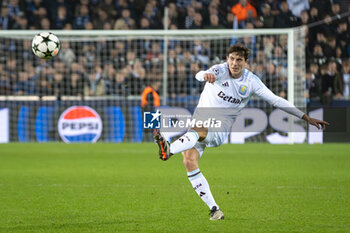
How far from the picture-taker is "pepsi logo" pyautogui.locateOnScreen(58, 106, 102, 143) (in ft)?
55.3

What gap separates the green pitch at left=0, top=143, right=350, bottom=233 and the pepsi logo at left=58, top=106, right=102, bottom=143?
2.26 meters

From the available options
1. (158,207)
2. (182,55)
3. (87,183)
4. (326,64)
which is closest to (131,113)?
(182,55)

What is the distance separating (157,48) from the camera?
61.6ft

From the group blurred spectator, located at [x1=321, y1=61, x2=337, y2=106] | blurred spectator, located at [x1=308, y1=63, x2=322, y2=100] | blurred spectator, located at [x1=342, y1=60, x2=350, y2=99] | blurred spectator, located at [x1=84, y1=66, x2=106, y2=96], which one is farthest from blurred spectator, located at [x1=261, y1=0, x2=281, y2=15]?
blurred spectator, located at [x1=84, y1=66, x2=106, y2=96]

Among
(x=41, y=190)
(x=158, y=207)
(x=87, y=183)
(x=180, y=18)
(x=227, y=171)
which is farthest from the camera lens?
(x=180, y=18)

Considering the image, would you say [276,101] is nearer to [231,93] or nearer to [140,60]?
[231,93]

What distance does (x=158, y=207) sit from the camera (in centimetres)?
698

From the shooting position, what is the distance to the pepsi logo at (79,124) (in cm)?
1686

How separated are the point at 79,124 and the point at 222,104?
434 inches

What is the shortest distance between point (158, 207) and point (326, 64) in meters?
12.0

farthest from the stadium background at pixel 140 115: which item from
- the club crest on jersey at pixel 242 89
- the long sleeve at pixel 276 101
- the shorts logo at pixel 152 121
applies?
the club crest on jersey at pixel 242 89

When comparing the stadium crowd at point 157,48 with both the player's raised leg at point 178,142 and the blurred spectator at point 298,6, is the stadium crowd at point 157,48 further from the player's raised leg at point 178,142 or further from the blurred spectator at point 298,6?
the player's raised leg at point 178,142

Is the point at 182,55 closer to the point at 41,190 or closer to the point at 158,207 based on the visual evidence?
the point at 41,190

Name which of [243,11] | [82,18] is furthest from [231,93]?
[82,18]
